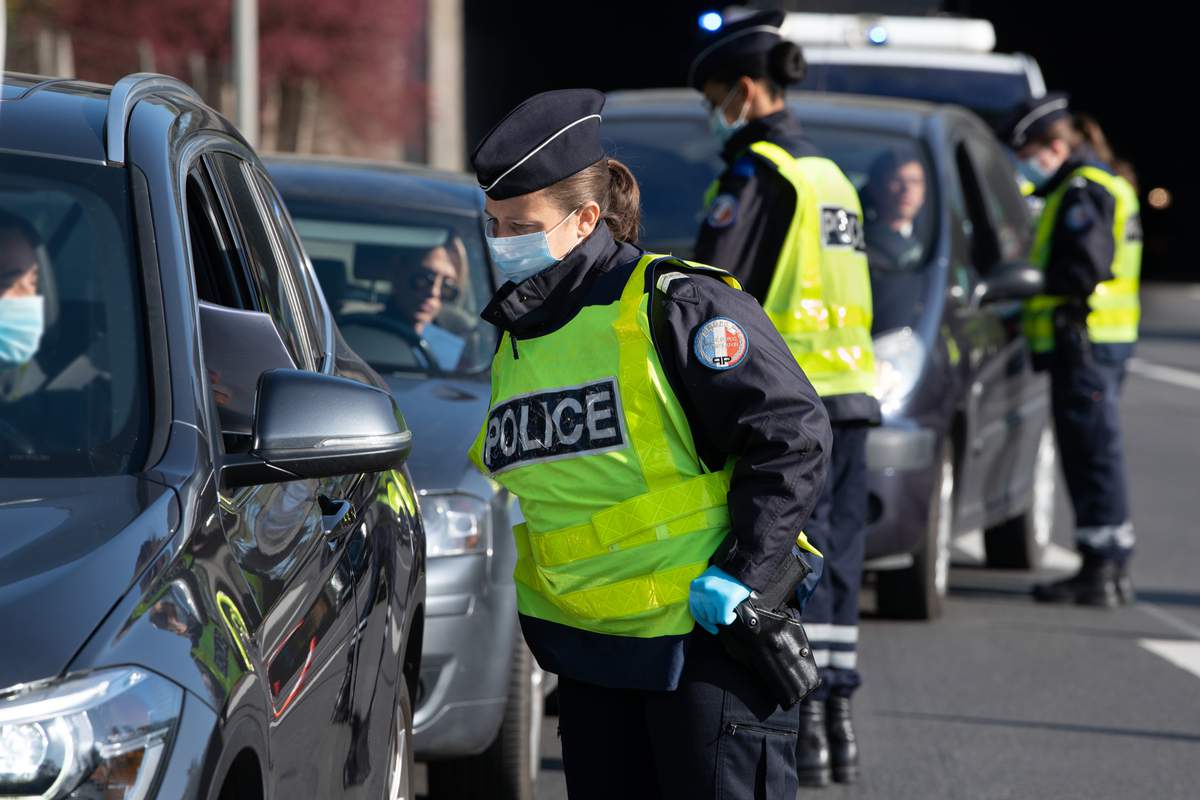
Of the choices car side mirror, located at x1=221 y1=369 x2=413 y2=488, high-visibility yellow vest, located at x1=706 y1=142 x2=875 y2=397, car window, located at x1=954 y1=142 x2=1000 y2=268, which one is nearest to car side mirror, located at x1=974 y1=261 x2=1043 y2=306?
car window, located at x1=954 y1=142 x2=1000 y2=268

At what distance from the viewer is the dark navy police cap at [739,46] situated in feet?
18.2

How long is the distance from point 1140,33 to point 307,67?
30.8 metres

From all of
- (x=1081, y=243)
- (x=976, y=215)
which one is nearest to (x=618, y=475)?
(x=976, y=215)

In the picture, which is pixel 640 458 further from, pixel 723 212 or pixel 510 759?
pixel 723 212

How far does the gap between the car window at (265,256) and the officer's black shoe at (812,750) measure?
2452 millimetres

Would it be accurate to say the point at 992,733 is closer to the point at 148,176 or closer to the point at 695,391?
the point at 695,391

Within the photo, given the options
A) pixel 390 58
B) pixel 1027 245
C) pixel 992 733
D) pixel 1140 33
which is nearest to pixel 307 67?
pixel 390 58

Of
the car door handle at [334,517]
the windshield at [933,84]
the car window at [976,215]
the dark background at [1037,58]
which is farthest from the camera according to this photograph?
the dark background at [1037,58]

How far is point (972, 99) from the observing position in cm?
1318

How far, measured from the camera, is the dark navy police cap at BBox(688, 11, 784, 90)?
5.55 metres

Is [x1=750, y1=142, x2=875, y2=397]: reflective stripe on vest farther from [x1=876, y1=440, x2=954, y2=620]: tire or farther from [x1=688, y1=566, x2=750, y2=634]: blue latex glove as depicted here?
[x1=688, y1=566, x2=750, y2=634]: blue latex glove

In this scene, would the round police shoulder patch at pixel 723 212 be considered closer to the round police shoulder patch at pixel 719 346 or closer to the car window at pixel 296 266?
the car window at pixel 296 266

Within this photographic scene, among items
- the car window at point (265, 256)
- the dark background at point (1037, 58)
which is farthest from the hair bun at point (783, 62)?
the dark background at point (1037, 58)

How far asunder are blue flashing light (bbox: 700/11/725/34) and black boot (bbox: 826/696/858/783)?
194cm
